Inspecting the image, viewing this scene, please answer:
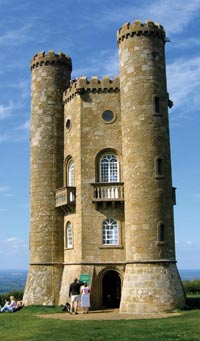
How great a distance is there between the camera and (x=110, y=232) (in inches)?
1261

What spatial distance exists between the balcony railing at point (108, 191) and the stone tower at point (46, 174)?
4481mm

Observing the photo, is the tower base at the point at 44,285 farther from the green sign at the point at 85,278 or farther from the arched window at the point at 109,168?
the arched window at the point at 109,168

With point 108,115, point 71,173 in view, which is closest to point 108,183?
point 71,173

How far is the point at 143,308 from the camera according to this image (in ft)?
90.6

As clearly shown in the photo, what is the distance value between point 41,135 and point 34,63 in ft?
19.9

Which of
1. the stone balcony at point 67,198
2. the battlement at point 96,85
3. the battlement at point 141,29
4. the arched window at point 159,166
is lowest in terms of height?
the stone balcony at point 67,198

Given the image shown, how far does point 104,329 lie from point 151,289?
292 inches

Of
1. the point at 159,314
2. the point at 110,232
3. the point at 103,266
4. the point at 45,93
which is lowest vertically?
the point at 159,314

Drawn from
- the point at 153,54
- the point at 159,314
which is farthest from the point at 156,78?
the point at 159,314

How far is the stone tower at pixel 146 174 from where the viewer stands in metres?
28.4

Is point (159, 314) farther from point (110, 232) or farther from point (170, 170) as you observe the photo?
point (170, 170)

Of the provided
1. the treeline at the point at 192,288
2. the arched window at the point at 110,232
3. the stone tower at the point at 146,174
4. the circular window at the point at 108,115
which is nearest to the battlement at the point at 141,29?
the stone tower at the point at 146,174

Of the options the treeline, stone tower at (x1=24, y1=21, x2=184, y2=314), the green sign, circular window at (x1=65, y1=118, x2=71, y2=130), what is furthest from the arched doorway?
the treeline

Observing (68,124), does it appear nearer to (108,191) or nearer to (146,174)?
(108,191)
